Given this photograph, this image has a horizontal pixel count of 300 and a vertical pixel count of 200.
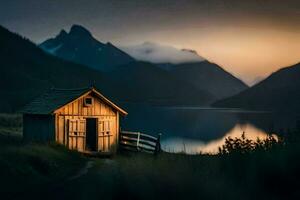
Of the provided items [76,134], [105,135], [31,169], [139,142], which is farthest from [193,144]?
[31,169]

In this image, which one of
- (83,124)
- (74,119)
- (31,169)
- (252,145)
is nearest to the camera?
(252,145)

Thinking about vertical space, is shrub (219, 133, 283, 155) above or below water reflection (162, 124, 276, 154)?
above

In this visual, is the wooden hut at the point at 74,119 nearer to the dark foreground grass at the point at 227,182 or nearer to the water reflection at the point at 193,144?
the water reflection at the point at 193,144

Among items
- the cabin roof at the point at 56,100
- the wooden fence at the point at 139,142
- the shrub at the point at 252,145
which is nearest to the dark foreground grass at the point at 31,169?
the cabin roof at the point at 56,100

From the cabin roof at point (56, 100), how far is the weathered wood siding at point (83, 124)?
1.01 ft

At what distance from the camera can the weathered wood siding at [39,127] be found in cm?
2867

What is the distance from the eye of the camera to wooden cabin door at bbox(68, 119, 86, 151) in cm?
2895

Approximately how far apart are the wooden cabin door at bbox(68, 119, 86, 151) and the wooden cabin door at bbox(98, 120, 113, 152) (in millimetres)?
1246

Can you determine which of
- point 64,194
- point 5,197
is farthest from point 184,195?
point 5,197

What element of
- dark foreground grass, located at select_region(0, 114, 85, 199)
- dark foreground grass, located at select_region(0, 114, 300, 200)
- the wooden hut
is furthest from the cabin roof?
dark foreground grass, located at select_region(0, 114, 300, 200)

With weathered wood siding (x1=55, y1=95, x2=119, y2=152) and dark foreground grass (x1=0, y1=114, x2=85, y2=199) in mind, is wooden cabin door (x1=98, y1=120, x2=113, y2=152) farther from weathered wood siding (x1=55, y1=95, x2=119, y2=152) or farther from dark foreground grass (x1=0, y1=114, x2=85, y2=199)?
dark foreground grass (x1=0, y1=114, x2=85, y2=199)

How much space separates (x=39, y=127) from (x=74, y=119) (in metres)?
2.53

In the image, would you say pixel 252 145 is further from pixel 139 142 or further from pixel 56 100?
pixel 56 100

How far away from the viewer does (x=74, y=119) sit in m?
29.2
